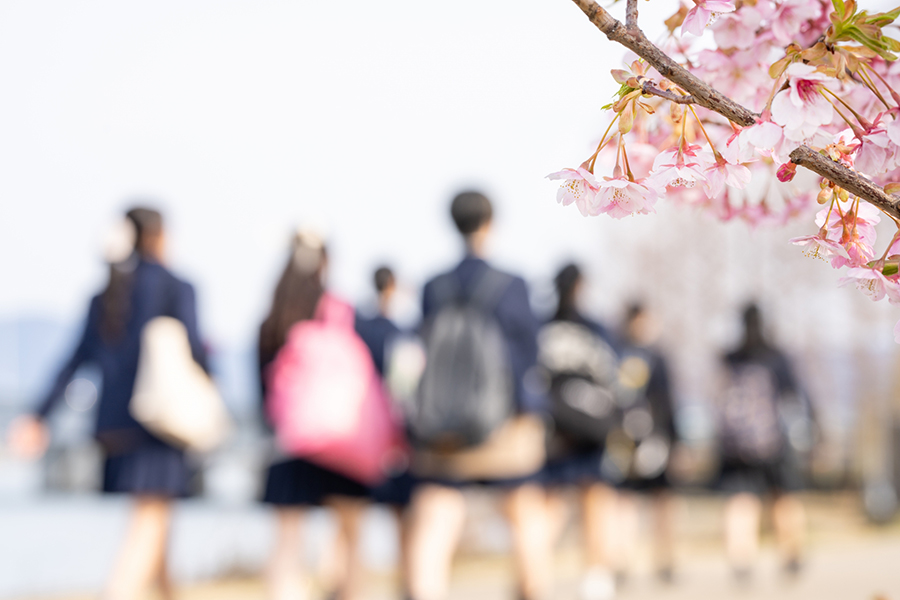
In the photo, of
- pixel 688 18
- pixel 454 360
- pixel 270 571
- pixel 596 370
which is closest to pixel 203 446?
pixel 270 571

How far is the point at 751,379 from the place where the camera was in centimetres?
600

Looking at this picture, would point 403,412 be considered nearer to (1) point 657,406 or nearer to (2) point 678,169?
(1) point 657,406

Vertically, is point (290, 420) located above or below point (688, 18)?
below

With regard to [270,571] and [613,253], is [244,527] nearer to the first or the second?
[270,571]

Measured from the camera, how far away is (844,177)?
959 millimetres

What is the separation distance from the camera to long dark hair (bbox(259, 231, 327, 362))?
13.4 ft

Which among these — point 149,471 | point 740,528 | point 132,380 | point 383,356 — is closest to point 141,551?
point 149,471

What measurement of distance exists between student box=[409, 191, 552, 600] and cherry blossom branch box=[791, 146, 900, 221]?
2571 millimetres

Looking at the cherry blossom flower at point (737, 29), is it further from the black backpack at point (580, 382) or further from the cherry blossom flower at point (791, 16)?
the black backpack at point (580, 382)

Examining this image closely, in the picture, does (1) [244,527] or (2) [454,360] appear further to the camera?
(1) [244,527]

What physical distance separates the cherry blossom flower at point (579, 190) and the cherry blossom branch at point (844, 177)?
0.24m

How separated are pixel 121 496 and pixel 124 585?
413 mm

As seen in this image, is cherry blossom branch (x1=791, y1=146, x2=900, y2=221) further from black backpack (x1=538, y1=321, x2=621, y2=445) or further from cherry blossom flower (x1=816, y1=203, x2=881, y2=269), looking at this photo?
black backpack (x1=538, y1=321, x2=621, y2=445)

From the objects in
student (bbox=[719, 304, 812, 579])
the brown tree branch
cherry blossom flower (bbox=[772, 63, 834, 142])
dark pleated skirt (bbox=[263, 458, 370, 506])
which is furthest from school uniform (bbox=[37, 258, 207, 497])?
student (bbox=[719, 304, 812, 579])
